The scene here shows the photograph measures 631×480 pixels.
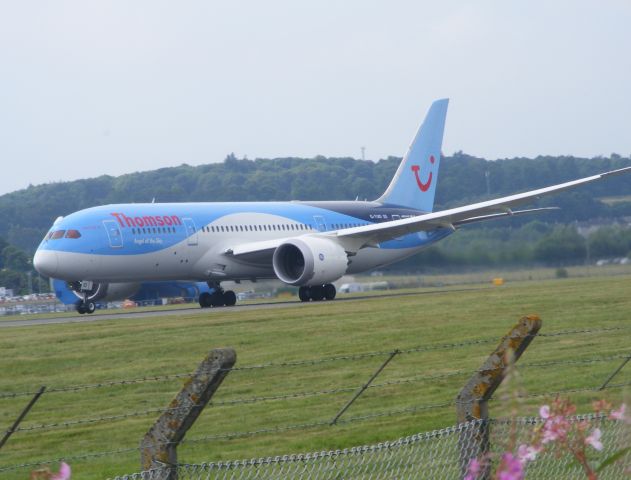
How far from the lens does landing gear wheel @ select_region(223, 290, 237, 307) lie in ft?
116

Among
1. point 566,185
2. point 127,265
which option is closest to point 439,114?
point 566,185

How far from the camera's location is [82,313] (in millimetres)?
34438

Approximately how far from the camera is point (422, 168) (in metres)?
42.1

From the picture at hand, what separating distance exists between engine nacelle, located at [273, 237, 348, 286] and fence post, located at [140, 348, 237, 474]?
26706mm

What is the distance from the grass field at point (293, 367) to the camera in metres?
11.8

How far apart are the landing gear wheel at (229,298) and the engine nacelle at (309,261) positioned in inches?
88.3

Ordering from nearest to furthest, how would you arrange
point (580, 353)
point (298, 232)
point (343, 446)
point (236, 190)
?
point (343, 446)
point (580, 353)
point (298, 232)
point (236, 190)

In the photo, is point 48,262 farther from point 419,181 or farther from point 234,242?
point 419,181

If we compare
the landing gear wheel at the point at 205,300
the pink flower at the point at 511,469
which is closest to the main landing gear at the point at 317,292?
the landing gear wheel at the point at 205,300

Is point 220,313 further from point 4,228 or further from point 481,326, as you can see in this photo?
point 4,228

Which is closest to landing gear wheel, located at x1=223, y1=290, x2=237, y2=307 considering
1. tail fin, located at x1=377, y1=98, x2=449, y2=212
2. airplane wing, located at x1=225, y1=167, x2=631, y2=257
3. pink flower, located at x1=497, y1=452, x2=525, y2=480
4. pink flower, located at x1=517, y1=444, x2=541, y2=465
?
airplane wing, located at x1=225, y1=167, x2=631, y2=257

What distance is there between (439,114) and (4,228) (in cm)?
4563

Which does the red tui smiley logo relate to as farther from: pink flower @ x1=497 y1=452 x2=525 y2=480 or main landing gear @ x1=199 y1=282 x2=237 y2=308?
pink flower @ x1=497 y1=452 x2=525 y2=480

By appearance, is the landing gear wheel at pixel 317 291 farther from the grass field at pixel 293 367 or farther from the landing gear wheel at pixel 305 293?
the grass field at pixel 293 367
